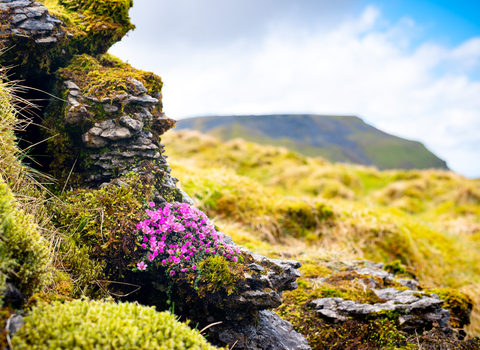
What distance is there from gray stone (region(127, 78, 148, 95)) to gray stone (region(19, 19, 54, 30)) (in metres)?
1.05

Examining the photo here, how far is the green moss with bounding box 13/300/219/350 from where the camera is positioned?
5.17ft

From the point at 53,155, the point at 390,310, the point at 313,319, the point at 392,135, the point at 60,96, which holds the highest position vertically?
the point at 392,135

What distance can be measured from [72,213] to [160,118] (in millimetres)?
1490

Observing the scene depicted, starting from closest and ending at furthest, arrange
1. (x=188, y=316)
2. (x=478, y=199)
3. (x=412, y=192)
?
(x=188, y=316) → (x=478, y=199) → (x=412, y=192)

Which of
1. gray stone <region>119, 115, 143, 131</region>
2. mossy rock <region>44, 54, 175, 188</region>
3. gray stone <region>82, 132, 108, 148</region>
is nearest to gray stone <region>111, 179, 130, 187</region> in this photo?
mossy rock <region>44, 54, 175, 188</region>

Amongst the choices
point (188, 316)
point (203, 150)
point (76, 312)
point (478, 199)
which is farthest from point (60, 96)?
point (478, 199)

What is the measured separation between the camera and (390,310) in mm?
3557

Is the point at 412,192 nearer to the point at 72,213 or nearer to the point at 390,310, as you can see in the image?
the point at 390,310

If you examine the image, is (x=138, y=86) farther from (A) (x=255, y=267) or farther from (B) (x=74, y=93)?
(A) (x=255, y=267)

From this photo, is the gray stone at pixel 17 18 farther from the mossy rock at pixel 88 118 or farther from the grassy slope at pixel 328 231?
the grassy slope at pixel 328 231

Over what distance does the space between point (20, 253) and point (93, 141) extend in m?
1.58

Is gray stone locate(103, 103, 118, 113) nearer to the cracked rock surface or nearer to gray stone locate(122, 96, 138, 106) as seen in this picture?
gray stone locate(122, 96, 138, 106)

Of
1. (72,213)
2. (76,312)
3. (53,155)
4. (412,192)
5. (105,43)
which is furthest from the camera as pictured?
(412,192)

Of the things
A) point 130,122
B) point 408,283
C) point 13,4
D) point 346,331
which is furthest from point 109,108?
point 408,283
